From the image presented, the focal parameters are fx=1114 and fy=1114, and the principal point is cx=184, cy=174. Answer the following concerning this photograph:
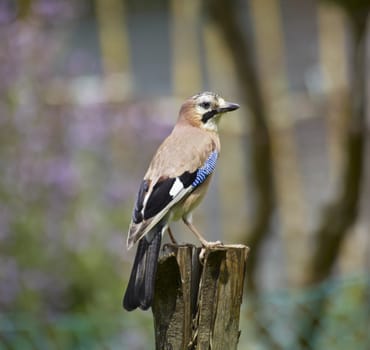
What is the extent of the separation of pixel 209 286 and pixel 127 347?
10.6ft

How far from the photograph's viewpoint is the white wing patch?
384 centimetres

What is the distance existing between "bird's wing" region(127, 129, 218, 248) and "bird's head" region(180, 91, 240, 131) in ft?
1.02

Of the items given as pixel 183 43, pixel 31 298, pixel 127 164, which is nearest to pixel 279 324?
pixel 31 298

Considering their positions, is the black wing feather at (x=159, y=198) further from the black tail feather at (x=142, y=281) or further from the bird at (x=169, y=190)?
the black tail feather at (x=142, y=281)

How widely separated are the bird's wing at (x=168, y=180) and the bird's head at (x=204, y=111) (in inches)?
12.2

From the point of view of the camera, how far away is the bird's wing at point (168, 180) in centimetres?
369

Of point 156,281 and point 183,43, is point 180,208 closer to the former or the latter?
point 156,281

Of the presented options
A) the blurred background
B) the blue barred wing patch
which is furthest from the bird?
the blurred background

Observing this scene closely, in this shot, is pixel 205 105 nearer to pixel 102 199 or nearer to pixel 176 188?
pixel 176 188

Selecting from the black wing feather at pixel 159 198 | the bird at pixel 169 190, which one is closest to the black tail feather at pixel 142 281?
the bird at pixel 169 190

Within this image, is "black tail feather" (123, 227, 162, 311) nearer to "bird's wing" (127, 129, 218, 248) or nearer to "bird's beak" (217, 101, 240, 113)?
"bird's wing" (127, 129, 218, 248)

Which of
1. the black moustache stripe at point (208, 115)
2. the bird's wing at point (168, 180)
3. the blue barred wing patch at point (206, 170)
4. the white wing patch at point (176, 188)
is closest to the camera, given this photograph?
the bird's wing at point (168, 180)

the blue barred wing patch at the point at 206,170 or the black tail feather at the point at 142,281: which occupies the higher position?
the blue barred wing patch at the point at 206,170

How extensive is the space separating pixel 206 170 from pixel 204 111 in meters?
0.50
